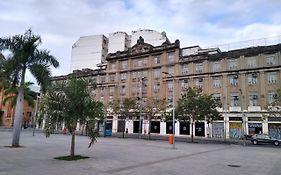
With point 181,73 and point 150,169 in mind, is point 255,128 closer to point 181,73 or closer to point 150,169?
point 181,73

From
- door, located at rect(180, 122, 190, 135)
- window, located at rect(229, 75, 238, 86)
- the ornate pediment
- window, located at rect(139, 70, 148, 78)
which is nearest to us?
window, located at rect(229, 75, 238, 86)

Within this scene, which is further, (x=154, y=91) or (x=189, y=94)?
(x=154, y=91)

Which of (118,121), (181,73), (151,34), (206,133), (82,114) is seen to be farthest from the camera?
(151,34)

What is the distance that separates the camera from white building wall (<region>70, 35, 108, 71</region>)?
248 feet

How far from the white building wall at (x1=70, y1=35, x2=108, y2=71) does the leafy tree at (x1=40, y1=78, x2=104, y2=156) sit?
61.7m

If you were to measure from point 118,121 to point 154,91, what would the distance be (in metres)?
11.0

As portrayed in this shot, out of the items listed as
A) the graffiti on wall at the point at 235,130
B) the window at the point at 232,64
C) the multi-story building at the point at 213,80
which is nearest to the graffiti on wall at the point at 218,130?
the multi-story building at the point at 213,80

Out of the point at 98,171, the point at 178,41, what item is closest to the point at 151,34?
the point at 178,41

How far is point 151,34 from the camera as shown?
66750 millimetres

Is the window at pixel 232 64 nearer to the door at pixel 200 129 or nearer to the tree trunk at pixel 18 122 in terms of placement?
the door at pixel 200 129

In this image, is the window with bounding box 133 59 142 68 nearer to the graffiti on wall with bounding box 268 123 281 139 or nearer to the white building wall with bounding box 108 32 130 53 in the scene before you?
the white building wall with bounding box 108 32 130 53

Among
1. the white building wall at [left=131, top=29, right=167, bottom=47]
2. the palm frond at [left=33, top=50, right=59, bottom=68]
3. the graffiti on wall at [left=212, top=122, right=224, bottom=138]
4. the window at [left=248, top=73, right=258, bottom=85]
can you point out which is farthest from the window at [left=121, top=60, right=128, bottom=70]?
the palm frond at [left=33, top=50, right=59, bottom=68]

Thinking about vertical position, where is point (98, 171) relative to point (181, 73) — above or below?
below

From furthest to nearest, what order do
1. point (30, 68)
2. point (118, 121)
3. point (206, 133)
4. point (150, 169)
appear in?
point (118, 121), point (206, 133), point (30, 68), point (150, 169)
